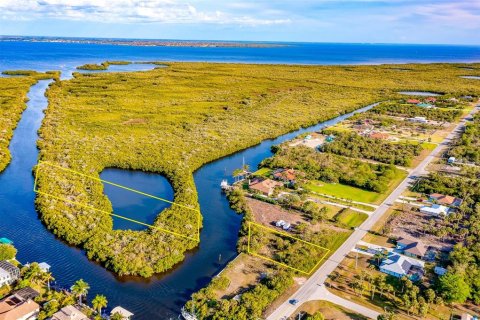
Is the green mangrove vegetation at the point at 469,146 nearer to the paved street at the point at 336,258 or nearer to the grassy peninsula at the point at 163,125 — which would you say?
the paved street at the point at 336,258

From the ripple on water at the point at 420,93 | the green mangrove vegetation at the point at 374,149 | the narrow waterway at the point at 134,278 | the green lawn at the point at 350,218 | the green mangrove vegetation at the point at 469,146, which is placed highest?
the ripple on water at the point at 420,93

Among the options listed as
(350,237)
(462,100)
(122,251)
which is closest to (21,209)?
(122,251)

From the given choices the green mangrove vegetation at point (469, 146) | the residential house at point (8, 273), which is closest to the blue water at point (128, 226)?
the residential house at point (8, 273)

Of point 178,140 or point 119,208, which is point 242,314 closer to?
point 119,208

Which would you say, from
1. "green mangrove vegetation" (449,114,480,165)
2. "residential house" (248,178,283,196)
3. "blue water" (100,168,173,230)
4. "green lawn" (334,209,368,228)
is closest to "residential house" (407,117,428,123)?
"green mangrove vegetation" (449,114,480,165)

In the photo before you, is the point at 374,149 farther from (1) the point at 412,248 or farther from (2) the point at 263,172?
(1) the point at 412,248

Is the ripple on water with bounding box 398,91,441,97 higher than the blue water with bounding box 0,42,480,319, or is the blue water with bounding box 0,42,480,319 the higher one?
the ripple on water with bounding box 398,91,441,97

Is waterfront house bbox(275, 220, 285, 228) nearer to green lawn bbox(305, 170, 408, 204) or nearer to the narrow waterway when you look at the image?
the narrow waterway
